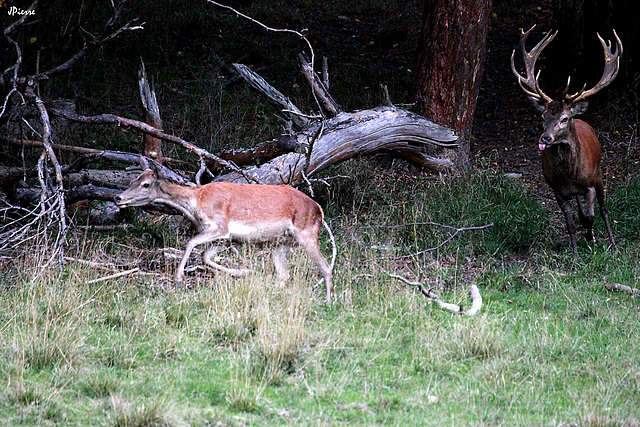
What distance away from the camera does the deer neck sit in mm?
7684

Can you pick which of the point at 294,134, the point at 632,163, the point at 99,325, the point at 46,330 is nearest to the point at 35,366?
the point at 46,330

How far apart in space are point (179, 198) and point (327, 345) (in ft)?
8.20

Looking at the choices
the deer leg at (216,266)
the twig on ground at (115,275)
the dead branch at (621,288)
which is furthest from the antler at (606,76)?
the twig on ground at (115,275)

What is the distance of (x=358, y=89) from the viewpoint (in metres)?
15.0

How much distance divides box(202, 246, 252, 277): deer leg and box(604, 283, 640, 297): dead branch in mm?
3781

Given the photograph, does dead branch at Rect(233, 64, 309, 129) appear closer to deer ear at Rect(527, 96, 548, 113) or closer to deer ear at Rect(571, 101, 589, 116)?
deer ear at Rect(527, 96, 548, 113)

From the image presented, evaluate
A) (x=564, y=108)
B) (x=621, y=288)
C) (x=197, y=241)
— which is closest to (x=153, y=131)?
(x=197, y=241)

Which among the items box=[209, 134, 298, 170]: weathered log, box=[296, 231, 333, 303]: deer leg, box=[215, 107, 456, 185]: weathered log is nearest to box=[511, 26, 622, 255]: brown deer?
box=[215, 107, 456, 185]: weathered log

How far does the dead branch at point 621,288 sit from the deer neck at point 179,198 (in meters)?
4.31

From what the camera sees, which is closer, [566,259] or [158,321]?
[158,321]

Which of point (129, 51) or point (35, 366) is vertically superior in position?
point (129, 51)

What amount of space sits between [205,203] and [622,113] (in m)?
9.14

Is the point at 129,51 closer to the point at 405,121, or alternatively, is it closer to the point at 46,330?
the point at 405,121

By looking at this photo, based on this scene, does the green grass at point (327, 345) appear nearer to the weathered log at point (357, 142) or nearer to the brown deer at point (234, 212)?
the brown deer at point (234, 212)
